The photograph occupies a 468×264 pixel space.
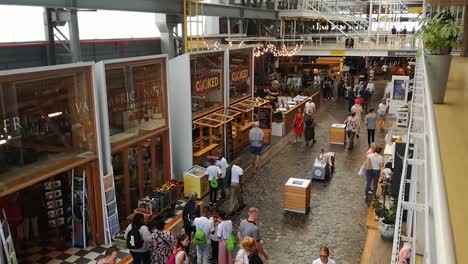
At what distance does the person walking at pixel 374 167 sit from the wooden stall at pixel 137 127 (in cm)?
494

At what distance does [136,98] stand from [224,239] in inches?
170

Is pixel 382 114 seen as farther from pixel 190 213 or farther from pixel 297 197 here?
pixel 190 213

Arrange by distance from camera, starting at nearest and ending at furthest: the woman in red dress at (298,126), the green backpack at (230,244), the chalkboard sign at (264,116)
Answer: the green backpack at (230,244) → the woman in red dress at (298,126) → the chalkboard sign at (264,116)

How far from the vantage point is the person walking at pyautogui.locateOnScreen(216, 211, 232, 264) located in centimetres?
759

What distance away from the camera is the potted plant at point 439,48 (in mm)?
3721

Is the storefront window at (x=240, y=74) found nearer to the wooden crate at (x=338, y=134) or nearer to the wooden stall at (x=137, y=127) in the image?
the wooden crate at (x=338, y=134)

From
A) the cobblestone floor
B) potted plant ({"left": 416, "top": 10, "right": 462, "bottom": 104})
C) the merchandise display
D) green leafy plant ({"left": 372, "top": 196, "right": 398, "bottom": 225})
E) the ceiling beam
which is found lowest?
the cobblestone floor

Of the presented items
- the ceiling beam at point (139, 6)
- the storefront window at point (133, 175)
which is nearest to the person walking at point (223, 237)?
the storefront window at point (133, 175)

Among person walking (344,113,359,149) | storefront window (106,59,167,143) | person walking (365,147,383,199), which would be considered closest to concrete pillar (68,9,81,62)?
storefront window (106,59,167,143)

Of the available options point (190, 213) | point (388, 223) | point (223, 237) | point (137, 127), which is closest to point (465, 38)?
point (388, 223)

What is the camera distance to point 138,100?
1045 cm

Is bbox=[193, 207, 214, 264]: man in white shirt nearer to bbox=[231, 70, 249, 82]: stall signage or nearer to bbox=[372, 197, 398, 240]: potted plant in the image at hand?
bbox=[372, 197, 398, 240]: potted plant

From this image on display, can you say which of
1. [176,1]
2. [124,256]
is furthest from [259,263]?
[176,1]

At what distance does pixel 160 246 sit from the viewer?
7.27m
